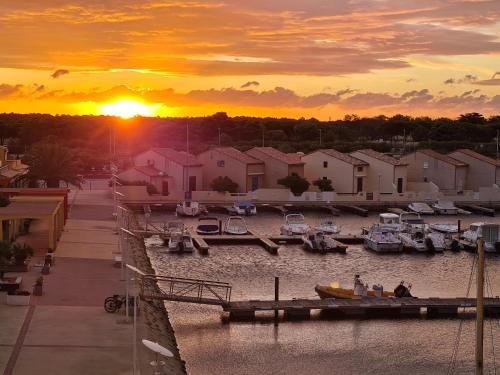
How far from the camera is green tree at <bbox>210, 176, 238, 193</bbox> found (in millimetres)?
49769

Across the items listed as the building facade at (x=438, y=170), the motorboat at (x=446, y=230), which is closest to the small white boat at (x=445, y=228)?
the motorboat at (x=446, y=230)

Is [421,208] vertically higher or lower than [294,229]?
higher

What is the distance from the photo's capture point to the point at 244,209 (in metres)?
46.1

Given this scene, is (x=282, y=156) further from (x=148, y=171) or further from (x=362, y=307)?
(x=362, y=307)

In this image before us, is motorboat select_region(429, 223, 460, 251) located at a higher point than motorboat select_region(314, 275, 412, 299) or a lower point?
higher

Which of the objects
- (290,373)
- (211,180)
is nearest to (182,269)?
(290,373)

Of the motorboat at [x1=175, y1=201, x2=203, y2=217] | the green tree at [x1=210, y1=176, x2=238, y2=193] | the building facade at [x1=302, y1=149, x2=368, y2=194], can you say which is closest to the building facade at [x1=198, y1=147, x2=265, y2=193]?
the green tree at [x1=210, y1=176, x2=238, y2=193]

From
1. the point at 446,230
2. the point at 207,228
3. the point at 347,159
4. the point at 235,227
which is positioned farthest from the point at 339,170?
the point at 207,228

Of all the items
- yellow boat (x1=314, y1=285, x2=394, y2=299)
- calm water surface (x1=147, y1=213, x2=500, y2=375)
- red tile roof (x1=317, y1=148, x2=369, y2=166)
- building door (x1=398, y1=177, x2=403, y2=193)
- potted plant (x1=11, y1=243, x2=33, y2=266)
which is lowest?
calm water surface (x1=147, y1=213, x2=500, y2=375)

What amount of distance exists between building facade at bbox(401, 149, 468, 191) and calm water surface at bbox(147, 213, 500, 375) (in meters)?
25.3

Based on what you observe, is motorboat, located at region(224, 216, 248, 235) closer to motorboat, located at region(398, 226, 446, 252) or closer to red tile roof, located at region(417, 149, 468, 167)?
motorboat, located at region(398, 226, 446, 252)

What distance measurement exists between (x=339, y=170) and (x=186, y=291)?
97.4 ft

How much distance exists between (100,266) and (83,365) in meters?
10.2

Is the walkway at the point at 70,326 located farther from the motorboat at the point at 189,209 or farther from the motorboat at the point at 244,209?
the motorboat at the point at 244,209
